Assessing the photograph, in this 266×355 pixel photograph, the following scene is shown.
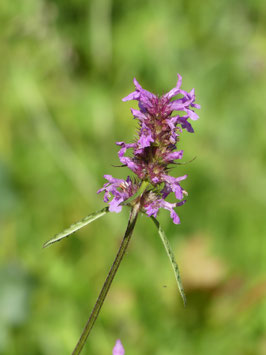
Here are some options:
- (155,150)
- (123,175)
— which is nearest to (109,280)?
(155,150)

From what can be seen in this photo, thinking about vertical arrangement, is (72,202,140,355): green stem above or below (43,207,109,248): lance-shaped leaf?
below

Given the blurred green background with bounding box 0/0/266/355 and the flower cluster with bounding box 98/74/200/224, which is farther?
the blurred green background with bounding box 0/0/266/355

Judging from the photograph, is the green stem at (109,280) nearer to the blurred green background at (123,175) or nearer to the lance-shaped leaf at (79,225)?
the lance-shaped leaf at (79,225)

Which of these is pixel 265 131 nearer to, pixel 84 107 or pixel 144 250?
pixel 84 107

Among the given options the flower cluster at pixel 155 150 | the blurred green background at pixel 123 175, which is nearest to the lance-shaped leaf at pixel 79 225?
the flower cluster at pixel 155 150

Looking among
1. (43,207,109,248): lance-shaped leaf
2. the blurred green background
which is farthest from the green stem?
the blurred green background

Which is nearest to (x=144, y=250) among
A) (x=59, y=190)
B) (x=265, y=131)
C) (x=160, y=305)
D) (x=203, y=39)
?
(x=160, y=305)

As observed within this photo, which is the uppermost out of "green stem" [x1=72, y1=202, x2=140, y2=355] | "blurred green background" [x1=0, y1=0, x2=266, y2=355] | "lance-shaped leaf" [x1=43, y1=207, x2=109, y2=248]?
"blurred green background" [x1=0, y1=0, x2=266, y2=355]

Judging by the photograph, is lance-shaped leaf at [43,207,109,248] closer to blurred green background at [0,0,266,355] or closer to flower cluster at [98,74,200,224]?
flower cluster at [98,74,200,224]

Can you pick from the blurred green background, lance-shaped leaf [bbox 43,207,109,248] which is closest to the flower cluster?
lance-shaped leaf [bbox 43,207,109,248]
